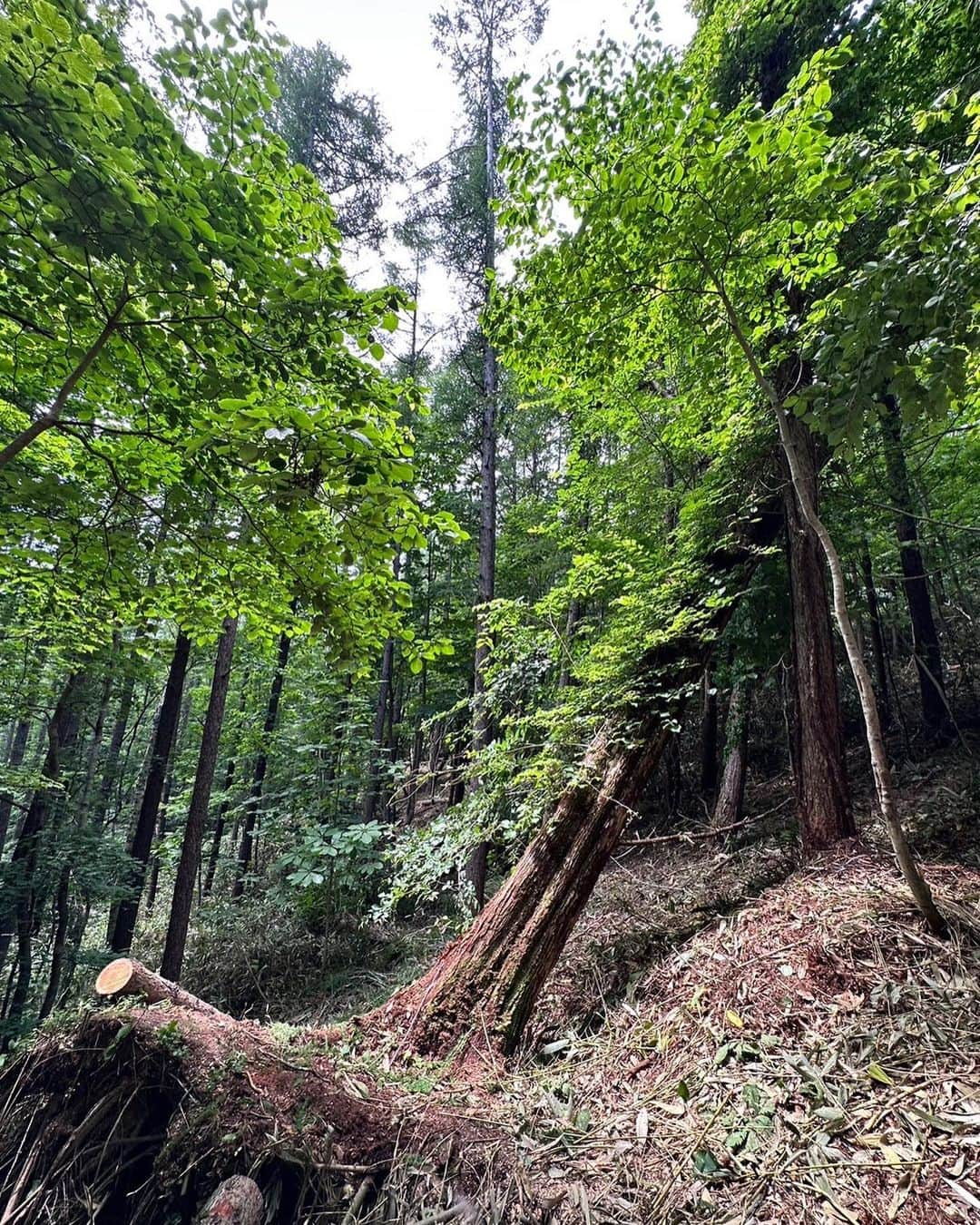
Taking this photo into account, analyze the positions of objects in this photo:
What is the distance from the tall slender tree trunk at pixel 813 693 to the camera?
12.8 ft

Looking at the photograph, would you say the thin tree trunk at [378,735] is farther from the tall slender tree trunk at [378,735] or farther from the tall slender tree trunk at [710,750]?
the tall slender tree trunk at [710,750]

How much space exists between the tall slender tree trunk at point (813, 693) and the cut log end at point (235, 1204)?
3.87 m

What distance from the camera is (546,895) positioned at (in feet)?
11.7

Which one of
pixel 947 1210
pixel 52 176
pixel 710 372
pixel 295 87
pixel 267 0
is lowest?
pixel 947 1210

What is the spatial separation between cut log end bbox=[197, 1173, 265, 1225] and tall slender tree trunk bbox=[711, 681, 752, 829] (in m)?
4.97

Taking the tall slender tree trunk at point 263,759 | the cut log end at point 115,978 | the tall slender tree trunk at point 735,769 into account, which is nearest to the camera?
the cut log end at point 115,978

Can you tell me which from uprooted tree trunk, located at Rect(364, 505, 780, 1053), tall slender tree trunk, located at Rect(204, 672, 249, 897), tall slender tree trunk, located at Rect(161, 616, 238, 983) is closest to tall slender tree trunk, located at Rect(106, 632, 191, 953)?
tall slender tree trunk, located at Rect(161, 616, 238, 983)

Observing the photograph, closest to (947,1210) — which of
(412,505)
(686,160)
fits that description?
(412,505)

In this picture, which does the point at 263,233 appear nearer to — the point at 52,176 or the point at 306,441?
the point at 52,176

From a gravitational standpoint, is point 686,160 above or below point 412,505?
above

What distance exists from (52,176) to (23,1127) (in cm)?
393

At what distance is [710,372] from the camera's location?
191 inches

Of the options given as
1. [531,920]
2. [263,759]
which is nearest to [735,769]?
[531,920]

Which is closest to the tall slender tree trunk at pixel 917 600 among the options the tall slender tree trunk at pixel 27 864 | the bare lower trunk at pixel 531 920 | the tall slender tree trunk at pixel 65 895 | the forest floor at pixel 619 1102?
the forest floor at pixel 619 1102
